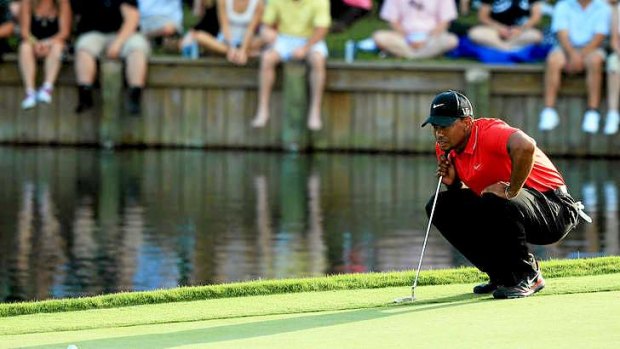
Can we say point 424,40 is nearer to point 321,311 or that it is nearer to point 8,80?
point 8,80

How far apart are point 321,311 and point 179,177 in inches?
427

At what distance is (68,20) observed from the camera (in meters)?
22.6

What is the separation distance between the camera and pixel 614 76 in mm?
21172

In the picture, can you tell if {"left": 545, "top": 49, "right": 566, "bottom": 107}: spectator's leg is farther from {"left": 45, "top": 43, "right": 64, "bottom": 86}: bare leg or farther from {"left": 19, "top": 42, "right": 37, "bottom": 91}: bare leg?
{"left": 19, "top": 42, "right": 37, "bottom": 91}: bare leg

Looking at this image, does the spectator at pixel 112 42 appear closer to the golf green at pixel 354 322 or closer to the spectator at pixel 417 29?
the spectator at pixel 417 29

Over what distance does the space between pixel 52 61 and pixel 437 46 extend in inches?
191

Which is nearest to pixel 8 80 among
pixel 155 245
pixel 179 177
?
pixel 179 177

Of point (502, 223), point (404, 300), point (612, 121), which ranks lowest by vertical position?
point (612, 121)

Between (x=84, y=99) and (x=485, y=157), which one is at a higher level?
(x=485, y=157)

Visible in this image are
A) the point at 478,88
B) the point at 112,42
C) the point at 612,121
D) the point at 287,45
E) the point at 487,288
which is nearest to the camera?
the point at 487,288

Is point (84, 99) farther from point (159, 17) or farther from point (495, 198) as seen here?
point (495, 198)

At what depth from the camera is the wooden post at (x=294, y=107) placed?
22297 millimetres

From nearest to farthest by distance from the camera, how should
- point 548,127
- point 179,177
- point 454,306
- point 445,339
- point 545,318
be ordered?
point 445,339
point 545,318
point 454,306
point 179,177
point 548,127

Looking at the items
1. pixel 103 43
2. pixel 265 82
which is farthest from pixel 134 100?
pixel 265 82
